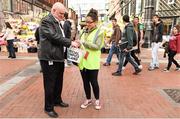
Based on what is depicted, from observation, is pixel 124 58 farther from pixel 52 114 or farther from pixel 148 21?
pixel 148 21

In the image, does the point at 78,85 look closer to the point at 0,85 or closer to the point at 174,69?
the point at 0,85

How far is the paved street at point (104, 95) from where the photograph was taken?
5.44 meters

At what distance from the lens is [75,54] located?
5.36m

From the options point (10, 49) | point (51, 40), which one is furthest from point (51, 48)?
point (10, 49)

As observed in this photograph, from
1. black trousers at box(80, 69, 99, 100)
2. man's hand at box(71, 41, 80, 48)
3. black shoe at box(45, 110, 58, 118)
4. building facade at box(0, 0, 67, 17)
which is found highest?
building facade at box(0, 0, 67, 17)

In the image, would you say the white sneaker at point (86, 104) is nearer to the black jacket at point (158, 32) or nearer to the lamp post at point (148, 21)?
the black jacket at point (158, 32)

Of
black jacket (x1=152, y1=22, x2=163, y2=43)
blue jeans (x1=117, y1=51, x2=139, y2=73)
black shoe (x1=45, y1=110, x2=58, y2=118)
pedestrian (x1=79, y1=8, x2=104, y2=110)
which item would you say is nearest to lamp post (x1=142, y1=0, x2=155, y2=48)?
black jacket (x1=152, y1=22, x2=163, y2=43)

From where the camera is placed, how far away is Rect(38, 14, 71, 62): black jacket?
4.96 m

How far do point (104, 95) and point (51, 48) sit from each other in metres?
2.14

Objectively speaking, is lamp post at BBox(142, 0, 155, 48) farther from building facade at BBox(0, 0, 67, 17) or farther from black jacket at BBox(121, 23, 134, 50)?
black jacket at BBox(121, 23, 134, 50)

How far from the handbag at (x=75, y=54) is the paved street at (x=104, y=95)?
946mm

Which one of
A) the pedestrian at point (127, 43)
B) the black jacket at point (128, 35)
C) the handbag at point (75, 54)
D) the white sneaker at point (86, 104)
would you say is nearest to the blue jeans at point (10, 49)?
the pedestrian at point (127, 43)

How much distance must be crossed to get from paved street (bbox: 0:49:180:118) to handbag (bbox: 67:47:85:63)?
3.10 ft

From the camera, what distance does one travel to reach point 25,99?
6.25 meters
